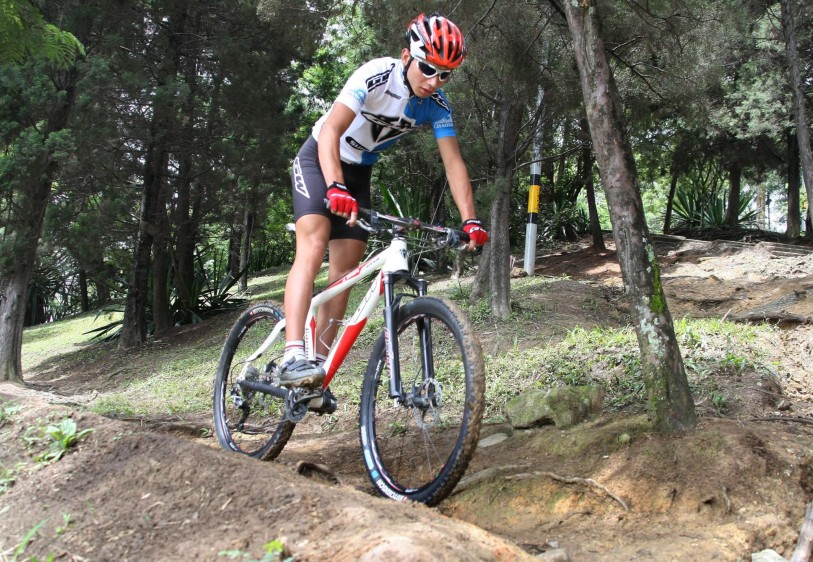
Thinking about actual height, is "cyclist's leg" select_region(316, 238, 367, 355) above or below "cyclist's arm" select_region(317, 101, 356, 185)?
below

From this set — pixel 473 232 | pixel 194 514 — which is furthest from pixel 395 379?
pixel 194 514

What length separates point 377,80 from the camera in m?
3.48

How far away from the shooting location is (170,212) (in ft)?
44.5

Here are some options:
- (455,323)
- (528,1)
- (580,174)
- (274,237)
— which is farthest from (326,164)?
(274,237)

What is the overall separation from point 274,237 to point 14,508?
27450 millimetres

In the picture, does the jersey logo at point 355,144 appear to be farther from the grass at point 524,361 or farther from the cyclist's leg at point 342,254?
the grass at point 524,361

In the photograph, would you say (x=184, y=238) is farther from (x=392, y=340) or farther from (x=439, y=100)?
(x=392, y=340)

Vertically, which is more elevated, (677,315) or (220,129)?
(220,129)

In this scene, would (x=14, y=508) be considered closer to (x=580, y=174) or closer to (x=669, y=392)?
(x=669, y=392)

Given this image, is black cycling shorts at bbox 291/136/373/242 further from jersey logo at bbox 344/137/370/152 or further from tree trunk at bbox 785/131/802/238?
tree trunk at bbox 785/131/802/238

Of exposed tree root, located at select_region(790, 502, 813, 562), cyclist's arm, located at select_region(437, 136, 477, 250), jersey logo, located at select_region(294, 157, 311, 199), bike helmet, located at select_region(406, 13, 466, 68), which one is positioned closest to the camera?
exposed tree root, located at select_region(790, 502, 813, 562)

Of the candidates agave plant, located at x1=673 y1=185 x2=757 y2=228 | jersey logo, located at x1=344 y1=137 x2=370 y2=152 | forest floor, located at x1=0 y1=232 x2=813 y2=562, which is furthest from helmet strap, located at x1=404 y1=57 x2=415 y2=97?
agave plant, located at x1=673 y1=185 x2=757 y2=228

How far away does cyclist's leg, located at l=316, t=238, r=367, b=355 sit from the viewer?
12.9 feet

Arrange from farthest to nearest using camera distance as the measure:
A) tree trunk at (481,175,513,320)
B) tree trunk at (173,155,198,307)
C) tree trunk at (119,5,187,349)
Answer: tree trunk at (173,155,198,307) → tree trunk at (119,5,187,349) → tree trunk at (481,175,513,320)
